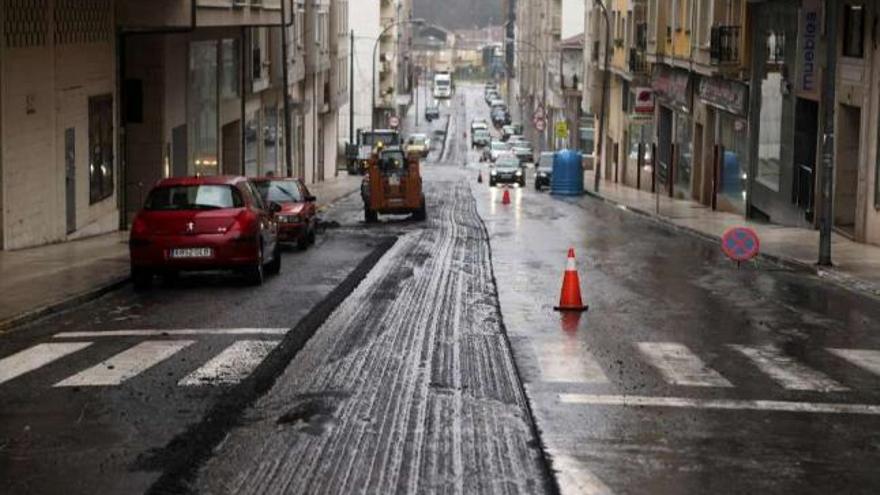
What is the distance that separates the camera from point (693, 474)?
9328 mm

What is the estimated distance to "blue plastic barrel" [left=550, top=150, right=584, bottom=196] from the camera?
196 ft

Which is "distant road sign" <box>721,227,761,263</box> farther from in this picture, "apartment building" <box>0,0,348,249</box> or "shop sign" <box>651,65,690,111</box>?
"shop sign" <box>651,65,690,111</box>

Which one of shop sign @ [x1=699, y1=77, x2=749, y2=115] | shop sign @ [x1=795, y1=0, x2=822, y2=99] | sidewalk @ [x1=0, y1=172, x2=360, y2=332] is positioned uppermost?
shop sign @ [x1=795, y1=0, x2=822, y2=99]

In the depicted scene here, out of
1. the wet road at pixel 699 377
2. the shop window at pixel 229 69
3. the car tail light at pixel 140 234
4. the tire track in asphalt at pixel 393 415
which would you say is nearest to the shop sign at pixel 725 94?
the shop window at pixel 229 69

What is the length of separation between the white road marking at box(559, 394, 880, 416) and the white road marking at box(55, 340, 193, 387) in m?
3.64

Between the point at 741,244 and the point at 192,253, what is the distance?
9.31 m

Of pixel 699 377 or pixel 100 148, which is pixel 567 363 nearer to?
pixel 699 377

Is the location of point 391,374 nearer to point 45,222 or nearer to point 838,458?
point 838,458

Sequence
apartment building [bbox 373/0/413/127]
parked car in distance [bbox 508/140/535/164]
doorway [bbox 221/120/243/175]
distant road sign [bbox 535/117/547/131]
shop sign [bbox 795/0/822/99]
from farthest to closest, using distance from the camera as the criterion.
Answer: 1. apartment building [bbox 373/0/413/127]
2. distant road sign [bbox 535/117/547/131]
3. parked car in distance [bbox 508/140/535/164]
4. doorway [bbox 221/120/243/175]
5. shop sign [bbox 795/0/822/99]

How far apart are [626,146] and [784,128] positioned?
3330cm

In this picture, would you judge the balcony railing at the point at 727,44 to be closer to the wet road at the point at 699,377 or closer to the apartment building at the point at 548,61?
the wet road at the point at 699,377

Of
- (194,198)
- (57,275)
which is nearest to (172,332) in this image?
(194,198)

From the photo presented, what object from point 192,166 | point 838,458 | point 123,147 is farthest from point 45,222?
point 838,458

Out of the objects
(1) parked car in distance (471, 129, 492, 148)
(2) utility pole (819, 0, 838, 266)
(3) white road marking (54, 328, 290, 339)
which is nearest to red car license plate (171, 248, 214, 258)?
(3) white road marking (54, 328, 290, 339)
